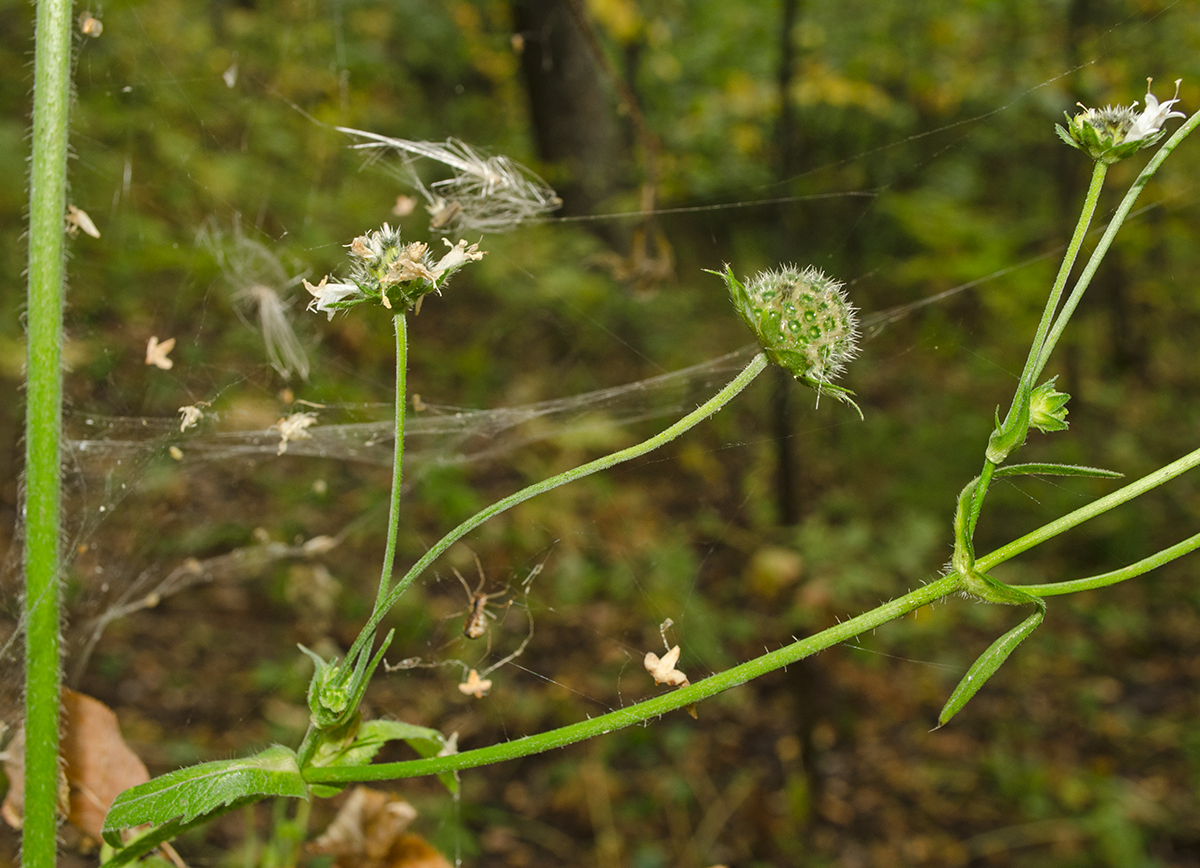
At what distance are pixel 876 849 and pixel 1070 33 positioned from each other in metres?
4.68

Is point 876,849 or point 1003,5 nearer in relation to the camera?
point 876,849

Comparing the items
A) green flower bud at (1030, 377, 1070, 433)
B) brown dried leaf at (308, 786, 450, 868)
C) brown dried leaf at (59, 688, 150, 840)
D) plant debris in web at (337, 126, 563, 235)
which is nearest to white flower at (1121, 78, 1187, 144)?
green flower bud at (1030, 377, 1070, 433)

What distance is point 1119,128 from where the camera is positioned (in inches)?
30.9

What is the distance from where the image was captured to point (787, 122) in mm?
3254

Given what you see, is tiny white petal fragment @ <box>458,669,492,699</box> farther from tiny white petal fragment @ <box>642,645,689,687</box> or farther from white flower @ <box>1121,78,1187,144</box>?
white flower @ <box>1121,78,1187,144</box>

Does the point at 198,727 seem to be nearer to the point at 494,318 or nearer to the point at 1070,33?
the point at 494,318

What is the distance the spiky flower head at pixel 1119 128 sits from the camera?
2.53 feet

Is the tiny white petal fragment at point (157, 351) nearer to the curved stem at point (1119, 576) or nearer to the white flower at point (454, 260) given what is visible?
the white flower at point (454, 260)

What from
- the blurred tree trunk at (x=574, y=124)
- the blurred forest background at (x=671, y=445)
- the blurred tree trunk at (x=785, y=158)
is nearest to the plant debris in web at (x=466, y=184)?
the blurred forest background at (x=671, y=445)

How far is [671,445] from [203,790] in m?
4.26

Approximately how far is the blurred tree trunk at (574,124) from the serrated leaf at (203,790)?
13.0ft

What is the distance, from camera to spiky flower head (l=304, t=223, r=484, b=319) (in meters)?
0.78

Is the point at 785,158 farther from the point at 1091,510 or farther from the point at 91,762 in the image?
the point at 91,762

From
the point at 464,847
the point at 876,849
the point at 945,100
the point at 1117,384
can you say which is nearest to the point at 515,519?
the point at 464,847
